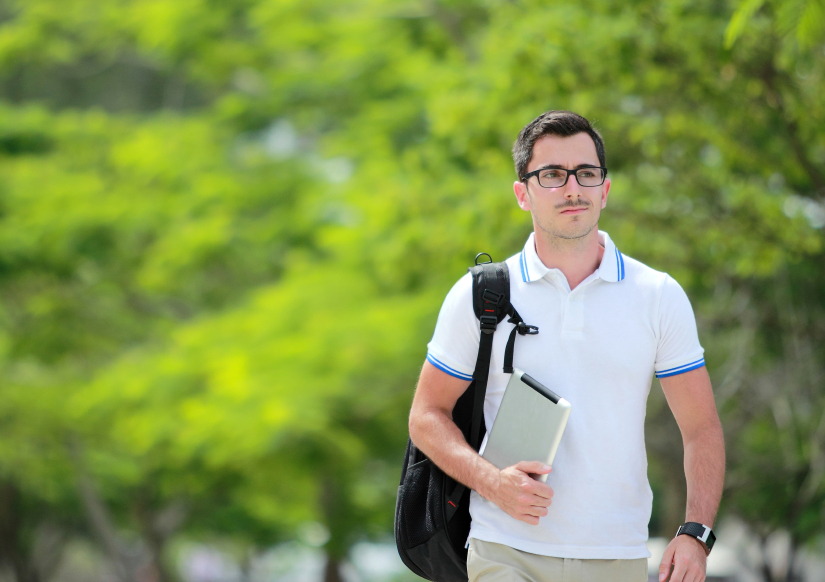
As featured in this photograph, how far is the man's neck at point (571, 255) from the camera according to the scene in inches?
99.7

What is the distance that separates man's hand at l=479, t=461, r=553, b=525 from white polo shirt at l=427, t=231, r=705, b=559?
119 mm

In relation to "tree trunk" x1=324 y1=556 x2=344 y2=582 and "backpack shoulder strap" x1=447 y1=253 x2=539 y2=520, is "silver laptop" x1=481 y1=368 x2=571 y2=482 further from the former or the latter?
"tree trunk" x1=324 y1=556 x2=344 y2=582

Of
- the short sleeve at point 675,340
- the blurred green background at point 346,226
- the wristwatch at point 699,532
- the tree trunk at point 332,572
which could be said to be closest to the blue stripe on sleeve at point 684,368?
the short sleeve at point 675,340

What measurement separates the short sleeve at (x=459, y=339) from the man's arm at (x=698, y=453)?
1.65 ft

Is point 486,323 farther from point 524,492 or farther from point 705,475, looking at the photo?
point 705,475

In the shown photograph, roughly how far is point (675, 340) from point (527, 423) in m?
0.45

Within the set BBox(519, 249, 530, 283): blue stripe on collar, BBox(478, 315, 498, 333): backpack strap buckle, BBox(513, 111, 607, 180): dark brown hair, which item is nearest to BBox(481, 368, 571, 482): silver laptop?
BBox(478, 315, 498, 333): backpack strap buckle

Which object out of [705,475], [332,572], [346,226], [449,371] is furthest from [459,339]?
[332,572]

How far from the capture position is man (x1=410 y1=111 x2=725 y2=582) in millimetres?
2373

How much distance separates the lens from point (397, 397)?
35.0 feet

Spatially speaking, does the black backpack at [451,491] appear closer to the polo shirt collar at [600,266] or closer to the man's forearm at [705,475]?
the polo shirt collar at [600,266]

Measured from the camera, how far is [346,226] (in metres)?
11.9

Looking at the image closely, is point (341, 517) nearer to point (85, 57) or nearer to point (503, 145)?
point (503, 145)

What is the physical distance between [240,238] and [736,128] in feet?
24.2
